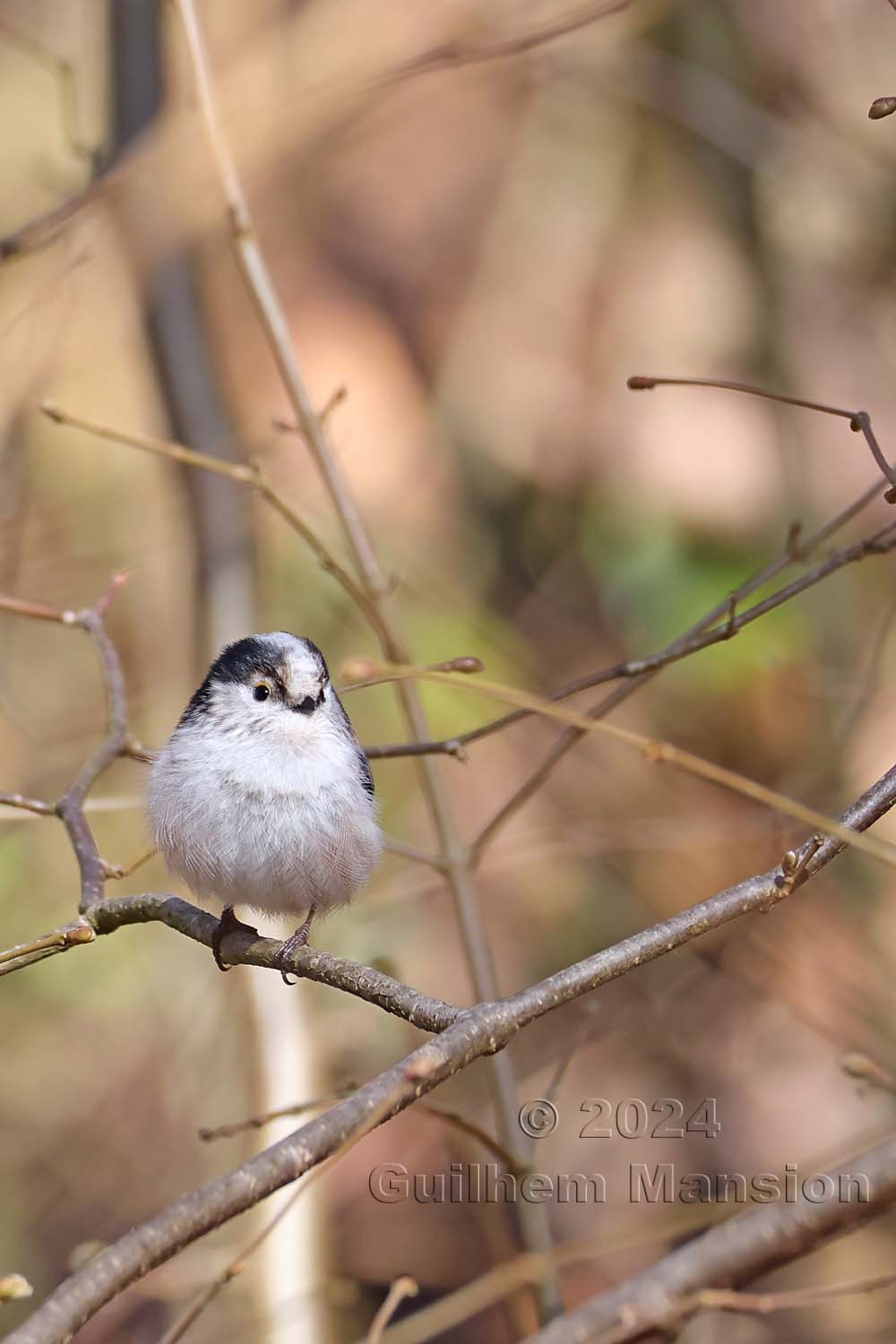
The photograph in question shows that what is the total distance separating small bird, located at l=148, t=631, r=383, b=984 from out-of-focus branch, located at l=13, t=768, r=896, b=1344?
0.89 meters

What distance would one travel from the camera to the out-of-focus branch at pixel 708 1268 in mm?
1499

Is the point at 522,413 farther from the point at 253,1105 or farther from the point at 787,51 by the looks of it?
the point at 253,1105

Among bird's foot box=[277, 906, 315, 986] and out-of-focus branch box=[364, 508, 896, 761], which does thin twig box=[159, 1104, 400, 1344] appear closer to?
bird's foot box=[277, 906, 315, 986]

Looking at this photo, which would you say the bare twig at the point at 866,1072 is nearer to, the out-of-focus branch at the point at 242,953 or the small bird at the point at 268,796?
the out-of-focus branch at the point at 242,953

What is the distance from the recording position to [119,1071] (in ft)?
17.6

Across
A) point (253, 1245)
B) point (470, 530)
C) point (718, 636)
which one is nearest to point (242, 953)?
point (253, 1245)

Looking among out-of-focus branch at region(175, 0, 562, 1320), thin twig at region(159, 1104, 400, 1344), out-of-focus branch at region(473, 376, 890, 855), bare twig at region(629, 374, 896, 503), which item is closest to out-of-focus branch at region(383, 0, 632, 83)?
out-of-focus branch at region(175, 0, 562, 1320)

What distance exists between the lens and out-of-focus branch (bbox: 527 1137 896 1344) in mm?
1499

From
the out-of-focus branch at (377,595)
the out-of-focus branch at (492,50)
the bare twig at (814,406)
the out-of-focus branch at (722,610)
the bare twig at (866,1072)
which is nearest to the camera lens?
the bare twig at (866,1072)

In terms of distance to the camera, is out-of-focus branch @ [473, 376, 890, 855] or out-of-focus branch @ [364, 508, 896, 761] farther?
out-of-focus branch @ [473, 376, 890, 855]

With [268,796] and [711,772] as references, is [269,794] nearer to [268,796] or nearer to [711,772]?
[268,796]

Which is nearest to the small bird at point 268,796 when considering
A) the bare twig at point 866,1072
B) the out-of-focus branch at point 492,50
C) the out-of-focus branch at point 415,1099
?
the out-of-focus branch at point 415,1099

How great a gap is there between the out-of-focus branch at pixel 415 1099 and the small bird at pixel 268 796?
0.89m

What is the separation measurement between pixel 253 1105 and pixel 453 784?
2441 mm
